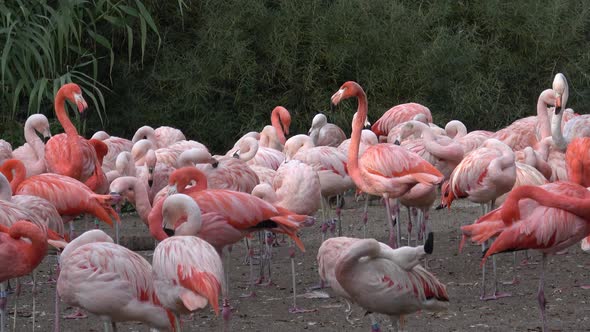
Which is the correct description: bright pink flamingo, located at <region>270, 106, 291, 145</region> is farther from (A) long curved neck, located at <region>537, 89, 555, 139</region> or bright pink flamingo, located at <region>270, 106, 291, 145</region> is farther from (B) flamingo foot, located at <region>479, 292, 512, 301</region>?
(B) flamingo foot, located at <region>479, 292, 512, 301</region>

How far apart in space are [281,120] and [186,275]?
477cm

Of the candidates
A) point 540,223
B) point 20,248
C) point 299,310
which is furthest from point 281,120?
point 20,248

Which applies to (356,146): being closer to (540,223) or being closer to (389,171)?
(389,171)

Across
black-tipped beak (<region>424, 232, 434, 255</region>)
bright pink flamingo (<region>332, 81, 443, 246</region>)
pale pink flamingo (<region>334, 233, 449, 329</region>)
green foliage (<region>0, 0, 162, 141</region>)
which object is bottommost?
pale pink flamingo (<region>334, 233, 449, 329</region>)

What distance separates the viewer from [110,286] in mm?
4469

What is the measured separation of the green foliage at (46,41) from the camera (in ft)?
27.5

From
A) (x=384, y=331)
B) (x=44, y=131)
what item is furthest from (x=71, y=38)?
(x=384, y=331)

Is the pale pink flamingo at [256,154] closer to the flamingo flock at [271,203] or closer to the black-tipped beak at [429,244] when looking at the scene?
the flamingo flock at [271,203]

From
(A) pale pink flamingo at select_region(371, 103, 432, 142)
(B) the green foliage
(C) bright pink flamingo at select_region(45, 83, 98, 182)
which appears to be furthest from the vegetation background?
(C) bright pink flamingo at select_region(45, 83, 98, 182)

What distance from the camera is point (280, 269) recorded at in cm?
709

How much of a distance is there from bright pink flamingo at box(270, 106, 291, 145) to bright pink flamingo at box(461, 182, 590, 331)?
3921 mm

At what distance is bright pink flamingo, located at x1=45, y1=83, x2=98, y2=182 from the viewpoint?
278 inches

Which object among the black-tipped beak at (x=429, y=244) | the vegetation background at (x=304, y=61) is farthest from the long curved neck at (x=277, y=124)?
the black-tipped beak at (x=429, y=244)

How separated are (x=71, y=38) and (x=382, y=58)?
3110 millimetres
